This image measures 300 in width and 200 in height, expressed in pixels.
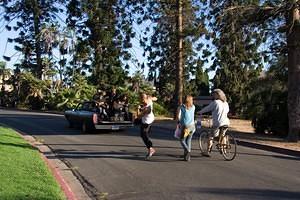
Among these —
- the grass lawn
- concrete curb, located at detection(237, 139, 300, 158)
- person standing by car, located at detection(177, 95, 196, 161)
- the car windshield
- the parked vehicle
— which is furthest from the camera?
the car windshield

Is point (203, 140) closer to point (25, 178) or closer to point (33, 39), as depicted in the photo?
point (25, 178)

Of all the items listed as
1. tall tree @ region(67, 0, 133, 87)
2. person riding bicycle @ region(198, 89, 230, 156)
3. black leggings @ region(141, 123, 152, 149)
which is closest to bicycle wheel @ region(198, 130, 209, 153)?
person riding bicycle @ region(198, 89, 230, 156)

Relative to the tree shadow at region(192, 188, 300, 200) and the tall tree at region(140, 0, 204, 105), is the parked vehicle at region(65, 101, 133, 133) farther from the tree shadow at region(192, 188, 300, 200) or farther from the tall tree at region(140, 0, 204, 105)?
the tree shadow at region(192, 188, 300, 200)

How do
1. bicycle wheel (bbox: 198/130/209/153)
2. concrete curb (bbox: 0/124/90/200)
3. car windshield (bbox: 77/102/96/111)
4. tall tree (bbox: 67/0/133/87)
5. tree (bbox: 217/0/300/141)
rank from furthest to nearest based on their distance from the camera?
tall tree (bbox: 67/0/133/87)
car windshield (bbox: 77/102/96/111)
tree (bbox: 217/0/300/141)
bicycle wheel (bbox: 198/130/209/153)
concrete curb (bbox: 0/124/90/200)

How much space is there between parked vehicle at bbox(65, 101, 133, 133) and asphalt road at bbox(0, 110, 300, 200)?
3.77 m

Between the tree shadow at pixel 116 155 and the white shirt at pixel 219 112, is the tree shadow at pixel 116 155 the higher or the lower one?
the lower one

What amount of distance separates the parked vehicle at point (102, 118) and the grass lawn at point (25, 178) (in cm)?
798

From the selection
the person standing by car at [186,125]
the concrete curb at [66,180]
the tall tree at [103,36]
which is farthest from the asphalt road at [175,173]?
the tall tree at [103,36]

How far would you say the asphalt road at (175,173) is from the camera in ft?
32.8

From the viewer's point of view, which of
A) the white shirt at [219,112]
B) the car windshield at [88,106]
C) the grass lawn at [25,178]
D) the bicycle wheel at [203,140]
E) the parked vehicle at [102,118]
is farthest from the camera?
the car windshield at [88,106]

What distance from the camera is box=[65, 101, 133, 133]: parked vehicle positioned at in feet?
74.4

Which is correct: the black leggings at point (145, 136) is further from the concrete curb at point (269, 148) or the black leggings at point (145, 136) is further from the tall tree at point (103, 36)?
the tall tree at point (103, 36)

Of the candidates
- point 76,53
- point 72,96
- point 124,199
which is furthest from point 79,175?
point 76,53

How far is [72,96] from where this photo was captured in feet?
152
